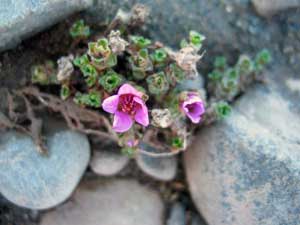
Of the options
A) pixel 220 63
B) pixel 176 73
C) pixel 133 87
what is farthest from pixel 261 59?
pixel 133 87

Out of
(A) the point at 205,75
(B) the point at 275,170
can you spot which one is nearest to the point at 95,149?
(A) the point at 205,75

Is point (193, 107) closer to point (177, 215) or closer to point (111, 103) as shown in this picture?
point (111, 103)

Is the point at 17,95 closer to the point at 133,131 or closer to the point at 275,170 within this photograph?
the point at 133,131

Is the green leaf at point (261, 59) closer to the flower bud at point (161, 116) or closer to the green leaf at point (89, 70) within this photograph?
the flower bud at point (161, 116)

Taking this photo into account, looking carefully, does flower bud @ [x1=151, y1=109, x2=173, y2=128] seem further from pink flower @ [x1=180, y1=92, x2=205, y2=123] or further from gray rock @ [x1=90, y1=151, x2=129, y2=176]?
gray rock @ [x1=90, y1=151, x2=129, y2=176]

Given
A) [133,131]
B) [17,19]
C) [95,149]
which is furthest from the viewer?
[95,149]

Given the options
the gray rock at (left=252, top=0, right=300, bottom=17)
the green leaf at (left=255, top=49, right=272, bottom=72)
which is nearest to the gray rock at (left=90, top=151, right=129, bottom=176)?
the green leaf at (left=255, top=49, right=272, bottom=72)
